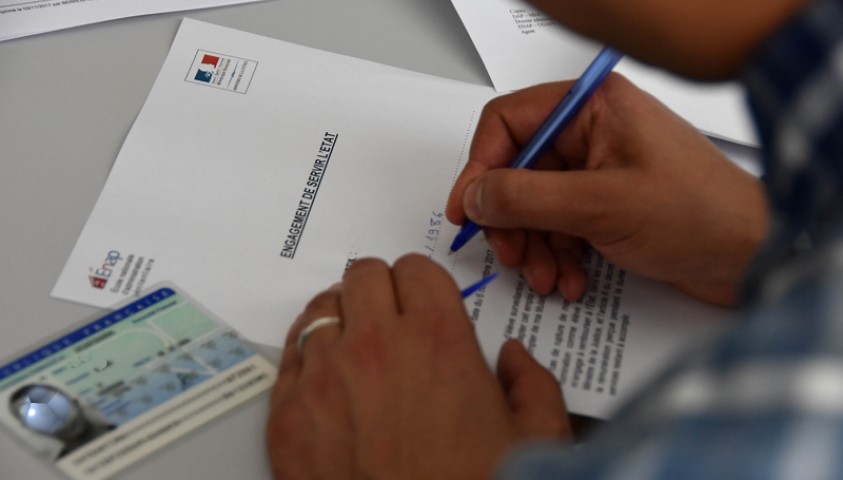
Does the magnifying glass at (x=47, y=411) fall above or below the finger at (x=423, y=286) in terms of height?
below

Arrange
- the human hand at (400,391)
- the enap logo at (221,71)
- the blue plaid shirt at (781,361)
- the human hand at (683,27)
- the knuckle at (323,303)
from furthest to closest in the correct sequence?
the enap logo at (221,71) < the knuckle at (323,303) < the human hand at (400,391) < the human hand at (683,27) < the blue plaid shirt at (781,361)

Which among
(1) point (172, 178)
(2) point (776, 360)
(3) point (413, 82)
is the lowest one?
(1) point (172, 178)

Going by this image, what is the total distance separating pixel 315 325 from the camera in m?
0.60

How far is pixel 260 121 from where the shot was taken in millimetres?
749

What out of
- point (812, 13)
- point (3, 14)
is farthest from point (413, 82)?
point (812, 13)

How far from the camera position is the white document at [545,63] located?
798 mm

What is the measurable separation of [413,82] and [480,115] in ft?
0.25

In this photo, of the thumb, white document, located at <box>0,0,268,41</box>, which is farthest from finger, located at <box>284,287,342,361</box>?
white document, located at <box>0,0,268,41</box>

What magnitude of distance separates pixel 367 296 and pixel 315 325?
0.04m

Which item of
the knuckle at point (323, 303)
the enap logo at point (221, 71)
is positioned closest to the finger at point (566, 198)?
the knuckle at point (323, 303)

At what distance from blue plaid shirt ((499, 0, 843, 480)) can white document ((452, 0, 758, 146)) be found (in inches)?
19.5

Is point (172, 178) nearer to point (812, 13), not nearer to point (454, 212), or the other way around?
point (454, 212)

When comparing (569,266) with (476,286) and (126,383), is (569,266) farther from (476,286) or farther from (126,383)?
(126,383)

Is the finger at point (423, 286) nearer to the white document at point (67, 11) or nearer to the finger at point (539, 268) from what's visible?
the finger at point (539, 268)
